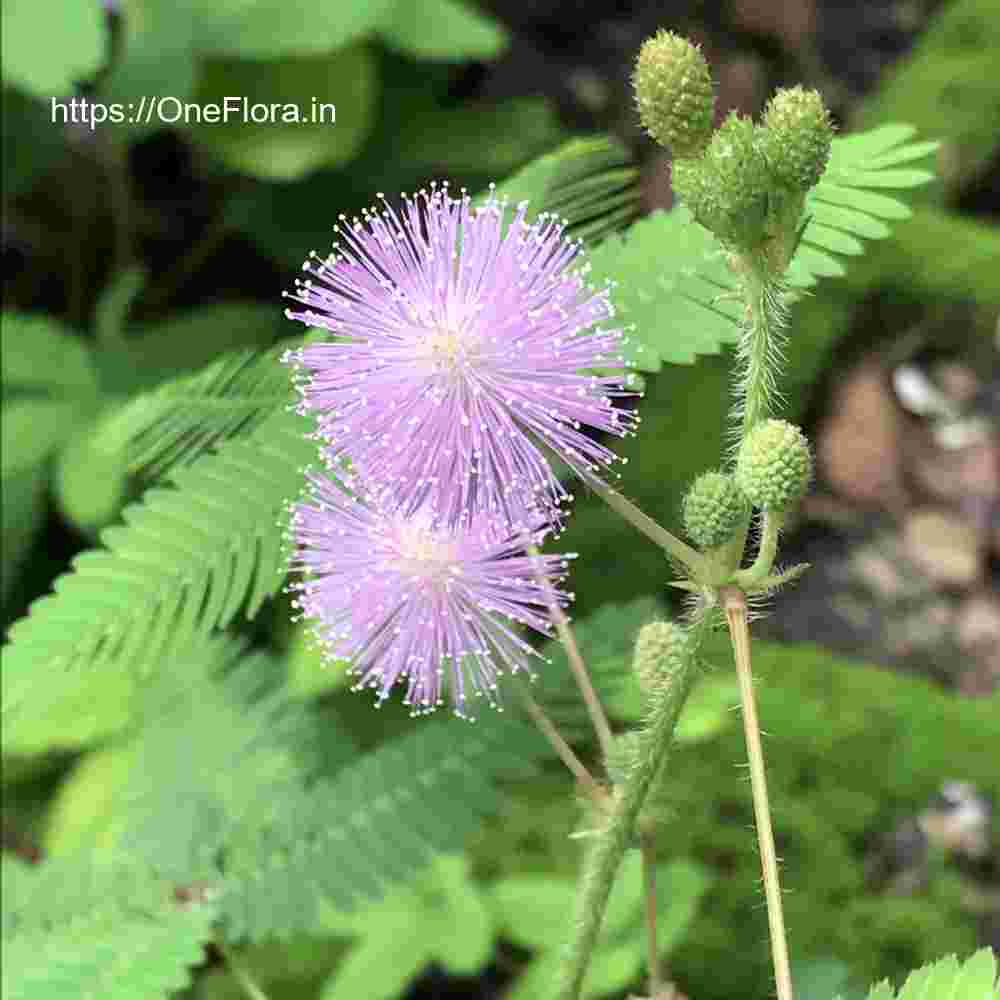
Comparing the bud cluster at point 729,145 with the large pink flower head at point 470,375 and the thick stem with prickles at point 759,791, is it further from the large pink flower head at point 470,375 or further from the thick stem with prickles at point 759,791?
the thick stem with prickles at point 759,791

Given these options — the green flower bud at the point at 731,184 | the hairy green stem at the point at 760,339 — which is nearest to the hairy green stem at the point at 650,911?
the hairy green stem at the point at 760,339

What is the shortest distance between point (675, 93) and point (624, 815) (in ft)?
2.19

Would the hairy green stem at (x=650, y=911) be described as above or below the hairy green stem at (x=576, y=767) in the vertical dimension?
below

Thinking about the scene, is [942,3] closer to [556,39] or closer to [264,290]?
[556,39]

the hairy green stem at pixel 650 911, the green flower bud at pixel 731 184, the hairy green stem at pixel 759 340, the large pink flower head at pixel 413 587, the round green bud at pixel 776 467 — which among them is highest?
the green flower bud at pixel 731 184

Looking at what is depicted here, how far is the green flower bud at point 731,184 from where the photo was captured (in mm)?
1082

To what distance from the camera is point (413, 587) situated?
1.31m

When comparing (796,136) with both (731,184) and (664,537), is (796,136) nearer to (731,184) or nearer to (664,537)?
(731,184)

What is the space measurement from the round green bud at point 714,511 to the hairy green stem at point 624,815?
0.09m

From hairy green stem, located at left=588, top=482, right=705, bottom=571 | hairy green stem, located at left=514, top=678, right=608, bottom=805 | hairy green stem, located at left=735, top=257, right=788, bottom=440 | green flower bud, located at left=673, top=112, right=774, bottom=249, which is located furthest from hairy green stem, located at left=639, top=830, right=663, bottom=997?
green flower bud, located at left=673, top=112, right=774, bottom=249

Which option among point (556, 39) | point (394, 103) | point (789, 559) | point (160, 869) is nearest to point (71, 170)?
point (394, 103)

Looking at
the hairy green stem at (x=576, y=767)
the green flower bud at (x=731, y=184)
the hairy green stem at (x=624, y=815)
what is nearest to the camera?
the green flower bud at (x=731, y=184)

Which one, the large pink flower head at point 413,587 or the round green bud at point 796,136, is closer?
the round green bud at point 796,136

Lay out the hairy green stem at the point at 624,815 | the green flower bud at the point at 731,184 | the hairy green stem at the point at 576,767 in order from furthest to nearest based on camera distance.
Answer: the hairy green stem at the point at 576,767, the hairy green stem at the point at 624,815, the green flower bud at the point at 731,184
